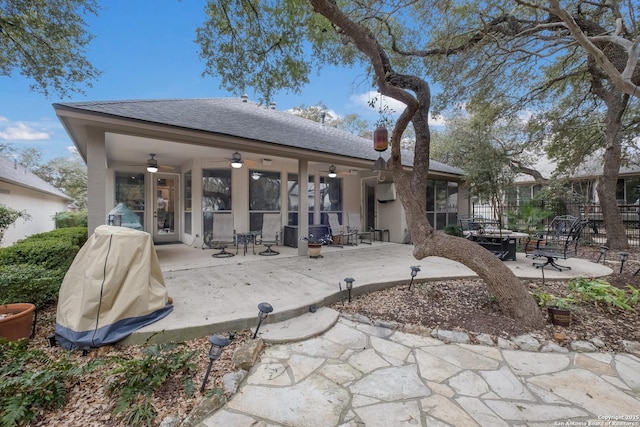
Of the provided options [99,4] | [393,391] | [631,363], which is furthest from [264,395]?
[99,4]

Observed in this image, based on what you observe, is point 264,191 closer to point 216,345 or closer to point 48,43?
point 48,43

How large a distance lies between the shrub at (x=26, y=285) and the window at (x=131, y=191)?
556 centimetres

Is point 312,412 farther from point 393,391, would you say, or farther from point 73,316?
A: point 73,316

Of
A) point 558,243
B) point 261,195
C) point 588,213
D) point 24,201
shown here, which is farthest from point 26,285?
point 588,213

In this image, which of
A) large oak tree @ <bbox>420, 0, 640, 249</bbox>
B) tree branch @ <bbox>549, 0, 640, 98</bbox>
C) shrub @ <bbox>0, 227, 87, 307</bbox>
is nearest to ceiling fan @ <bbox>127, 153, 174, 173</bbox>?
shrub @ <bbox>0, 227, 87, 307</bbox>

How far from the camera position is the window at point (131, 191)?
26.4 ft

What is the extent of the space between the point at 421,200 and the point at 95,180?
4576 millimetres

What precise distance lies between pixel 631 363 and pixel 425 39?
6.05 metres

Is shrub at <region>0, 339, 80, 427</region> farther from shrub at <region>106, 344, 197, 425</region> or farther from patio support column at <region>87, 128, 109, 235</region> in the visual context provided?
patio support column at <region>87, 128, 109, 235</region>

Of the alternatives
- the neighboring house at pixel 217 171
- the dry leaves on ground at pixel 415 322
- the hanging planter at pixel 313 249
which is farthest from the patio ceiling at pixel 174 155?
the dry leaves on ground at pixel 415 322

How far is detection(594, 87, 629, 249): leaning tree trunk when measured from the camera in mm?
7461

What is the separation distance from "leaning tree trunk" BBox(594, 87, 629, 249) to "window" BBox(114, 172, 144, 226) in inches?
528

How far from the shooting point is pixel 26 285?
2820mm

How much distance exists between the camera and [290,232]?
8.02m
